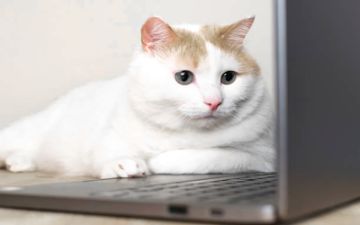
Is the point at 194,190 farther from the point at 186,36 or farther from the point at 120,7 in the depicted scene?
the point at 120,7

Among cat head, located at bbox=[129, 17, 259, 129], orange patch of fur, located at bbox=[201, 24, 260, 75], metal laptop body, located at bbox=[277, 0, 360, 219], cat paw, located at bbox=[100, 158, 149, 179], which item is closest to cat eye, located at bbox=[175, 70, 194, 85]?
cat head, located at bbox=[129, 17, 259, 129]

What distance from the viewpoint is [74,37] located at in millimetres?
2129

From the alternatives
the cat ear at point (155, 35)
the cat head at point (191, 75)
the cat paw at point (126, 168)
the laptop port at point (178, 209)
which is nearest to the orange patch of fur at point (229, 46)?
the cat head at point (191, 75)

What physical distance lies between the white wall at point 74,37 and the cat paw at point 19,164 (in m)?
0.36

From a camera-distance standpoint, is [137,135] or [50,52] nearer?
[137,135]

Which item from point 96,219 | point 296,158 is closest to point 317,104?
point 296,158

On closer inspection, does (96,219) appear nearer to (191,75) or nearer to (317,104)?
(317,104)

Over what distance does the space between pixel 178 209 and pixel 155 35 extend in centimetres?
75

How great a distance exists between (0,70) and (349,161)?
5.50 feet

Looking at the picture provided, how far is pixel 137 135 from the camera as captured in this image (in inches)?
58.5

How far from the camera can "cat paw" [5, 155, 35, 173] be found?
1813 mm

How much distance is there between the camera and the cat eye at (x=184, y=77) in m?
1.38

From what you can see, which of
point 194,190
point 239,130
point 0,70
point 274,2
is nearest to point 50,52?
point 0,70

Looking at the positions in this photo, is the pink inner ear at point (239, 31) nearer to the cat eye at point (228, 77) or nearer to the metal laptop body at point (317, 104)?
the cat eye at point (228, 77)
